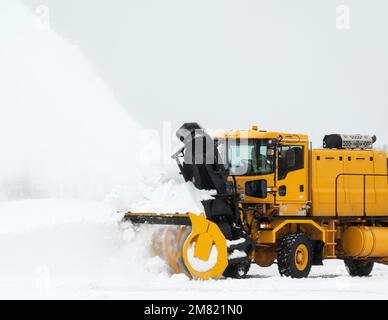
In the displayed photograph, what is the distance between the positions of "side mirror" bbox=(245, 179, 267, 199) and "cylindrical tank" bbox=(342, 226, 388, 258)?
9.27ft

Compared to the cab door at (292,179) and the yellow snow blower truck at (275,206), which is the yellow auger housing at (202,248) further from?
the cab door at (292,179)

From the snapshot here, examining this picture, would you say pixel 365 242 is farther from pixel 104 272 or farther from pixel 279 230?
pixel 104 272

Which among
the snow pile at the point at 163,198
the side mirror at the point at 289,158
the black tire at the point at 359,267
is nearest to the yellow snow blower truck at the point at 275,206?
the side mirror at the point at 289,158

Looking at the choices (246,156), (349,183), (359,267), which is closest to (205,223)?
(246,156)

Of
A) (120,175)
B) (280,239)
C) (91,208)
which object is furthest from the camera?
(120,175)

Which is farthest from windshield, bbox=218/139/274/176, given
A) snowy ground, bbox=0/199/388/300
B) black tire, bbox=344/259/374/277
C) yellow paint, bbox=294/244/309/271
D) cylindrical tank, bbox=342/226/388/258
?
black tire, bbox=344/259/374/277

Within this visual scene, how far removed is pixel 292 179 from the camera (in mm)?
16828

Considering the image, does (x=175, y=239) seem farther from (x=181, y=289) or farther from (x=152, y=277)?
(x=181, y=289)

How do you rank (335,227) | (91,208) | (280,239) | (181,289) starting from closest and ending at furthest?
(181,289)
(280,239)
(335,227)
(91,208)

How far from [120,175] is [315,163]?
1465cm

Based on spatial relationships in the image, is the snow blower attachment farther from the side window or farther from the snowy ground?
the side window

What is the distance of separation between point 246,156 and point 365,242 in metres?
3.55

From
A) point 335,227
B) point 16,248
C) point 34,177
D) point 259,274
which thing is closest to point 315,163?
point 335,227

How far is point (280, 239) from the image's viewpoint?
1675 centimetres
